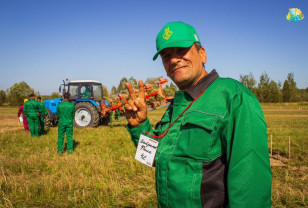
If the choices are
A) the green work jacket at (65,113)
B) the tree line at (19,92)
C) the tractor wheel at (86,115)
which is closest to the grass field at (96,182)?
the green work jacket at (65,113)

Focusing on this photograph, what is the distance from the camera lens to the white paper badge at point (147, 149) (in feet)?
5.41

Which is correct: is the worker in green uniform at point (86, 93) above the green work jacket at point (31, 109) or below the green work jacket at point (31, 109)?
above

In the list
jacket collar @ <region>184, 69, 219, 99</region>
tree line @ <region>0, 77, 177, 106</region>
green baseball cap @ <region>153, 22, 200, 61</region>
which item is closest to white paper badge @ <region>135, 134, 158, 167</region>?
jacket collar @ <region>184, 69, 219, 99</region>

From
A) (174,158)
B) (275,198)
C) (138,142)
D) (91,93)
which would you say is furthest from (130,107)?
(91,93)

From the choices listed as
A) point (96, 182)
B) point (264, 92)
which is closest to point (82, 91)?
point (96, 182)

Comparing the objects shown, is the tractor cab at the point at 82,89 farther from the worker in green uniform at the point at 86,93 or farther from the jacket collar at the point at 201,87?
the jacket collar at the point at 201,87

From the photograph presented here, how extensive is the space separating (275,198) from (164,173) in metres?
2.94

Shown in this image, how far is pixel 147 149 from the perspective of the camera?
1712mm

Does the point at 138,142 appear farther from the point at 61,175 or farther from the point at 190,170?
the point at 61,175

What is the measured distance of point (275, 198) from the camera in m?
3.35

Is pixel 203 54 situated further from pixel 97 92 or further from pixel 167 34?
pixel 97 92

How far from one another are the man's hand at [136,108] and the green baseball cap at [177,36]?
0.36 m

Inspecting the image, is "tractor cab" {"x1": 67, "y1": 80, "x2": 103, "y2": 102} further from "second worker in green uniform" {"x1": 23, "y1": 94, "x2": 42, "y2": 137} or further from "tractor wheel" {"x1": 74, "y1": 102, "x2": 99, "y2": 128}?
"second worker in green uniform" {"x1": 23, "y1": 94, "x2": 42, "y2": 137}

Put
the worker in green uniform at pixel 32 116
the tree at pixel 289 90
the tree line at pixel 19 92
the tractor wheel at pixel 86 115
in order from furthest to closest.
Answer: the tree at pixel 289 90 → the tree line at pixel 19 92 → the tractor wheel at pixel 86 115 → the worker in green uniform at pixel 32 116
